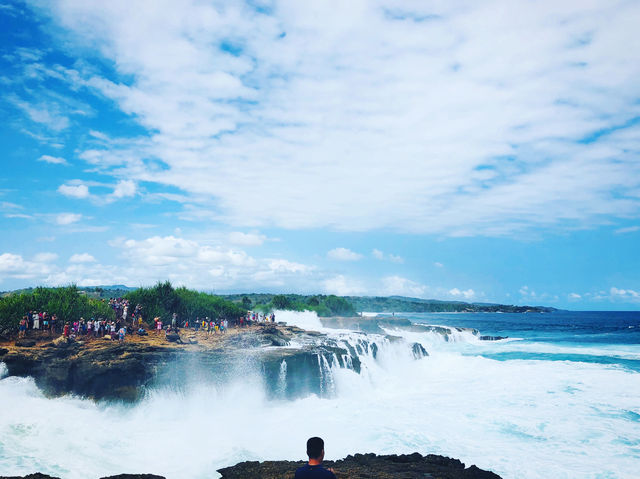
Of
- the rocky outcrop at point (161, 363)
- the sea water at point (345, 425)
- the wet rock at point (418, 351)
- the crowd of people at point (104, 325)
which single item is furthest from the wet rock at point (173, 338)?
the wet rock at point (418, 351)

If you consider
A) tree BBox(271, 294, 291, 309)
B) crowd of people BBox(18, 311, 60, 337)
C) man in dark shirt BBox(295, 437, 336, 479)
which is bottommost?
man in dark shirt BBox(295, 437, 336, 479)

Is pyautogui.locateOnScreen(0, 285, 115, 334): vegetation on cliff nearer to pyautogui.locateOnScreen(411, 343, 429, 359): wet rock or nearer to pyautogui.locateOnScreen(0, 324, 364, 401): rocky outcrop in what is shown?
pyautogui.locateOnScreen(0, 324, 364, 401): rocky outcrop

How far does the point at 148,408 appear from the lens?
1758cm

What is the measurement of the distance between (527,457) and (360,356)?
45.1 feet

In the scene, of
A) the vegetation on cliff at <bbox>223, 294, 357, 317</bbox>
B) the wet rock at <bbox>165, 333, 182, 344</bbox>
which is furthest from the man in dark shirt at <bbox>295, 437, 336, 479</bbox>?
the vegetation on cliff at <bbox>223, 294, 357, 317</bbox>

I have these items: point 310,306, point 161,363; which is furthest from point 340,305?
point 161,363

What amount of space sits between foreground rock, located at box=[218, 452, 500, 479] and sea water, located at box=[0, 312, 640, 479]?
3294mm

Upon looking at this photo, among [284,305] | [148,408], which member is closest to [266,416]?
[148,408]

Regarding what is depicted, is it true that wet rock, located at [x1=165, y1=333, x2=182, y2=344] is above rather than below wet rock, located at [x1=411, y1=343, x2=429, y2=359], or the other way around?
above

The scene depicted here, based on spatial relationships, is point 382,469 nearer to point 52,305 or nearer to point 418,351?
point 52,305

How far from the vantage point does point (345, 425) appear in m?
16.1

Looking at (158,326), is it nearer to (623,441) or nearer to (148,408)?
(148,408)

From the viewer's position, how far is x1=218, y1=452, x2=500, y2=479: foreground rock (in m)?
8.27

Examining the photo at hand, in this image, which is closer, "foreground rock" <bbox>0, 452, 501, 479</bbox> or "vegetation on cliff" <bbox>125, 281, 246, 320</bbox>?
"foreground rock" <bbox>0, 452, 501, 479</bbox>
